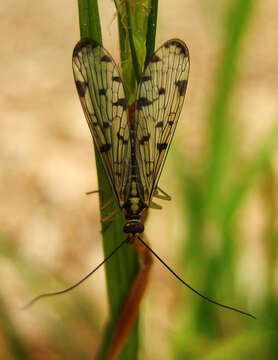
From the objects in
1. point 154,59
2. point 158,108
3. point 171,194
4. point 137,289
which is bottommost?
point 171,194

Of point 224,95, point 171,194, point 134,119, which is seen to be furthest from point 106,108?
point 171,194

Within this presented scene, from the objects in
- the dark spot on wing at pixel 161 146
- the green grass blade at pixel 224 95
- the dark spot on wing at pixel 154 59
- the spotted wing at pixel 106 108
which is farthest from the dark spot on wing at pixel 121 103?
the green grass blade at pixel 224 95

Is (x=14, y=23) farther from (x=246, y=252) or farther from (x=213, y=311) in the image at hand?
(x=213, y=311)

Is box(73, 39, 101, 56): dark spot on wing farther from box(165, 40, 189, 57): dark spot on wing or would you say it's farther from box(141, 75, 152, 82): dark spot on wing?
box(165, 40, 189, 57): dark spot on wing

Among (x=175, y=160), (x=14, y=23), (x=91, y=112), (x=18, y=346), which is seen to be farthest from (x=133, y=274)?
(x=14, y=23)

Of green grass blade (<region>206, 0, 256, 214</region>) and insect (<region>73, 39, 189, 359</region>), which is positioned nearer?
insect (<region>73, 39, 189, 359</region>)

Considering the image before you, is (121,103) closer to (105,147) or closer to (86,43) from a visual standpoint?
(105,147)

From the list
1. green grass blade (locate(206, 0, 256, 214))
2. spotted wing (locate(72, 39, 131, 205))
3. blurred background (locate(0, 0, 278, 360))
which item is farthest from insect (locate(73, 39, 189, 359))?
green grass blade (locate(206, 0, 256, 214))
